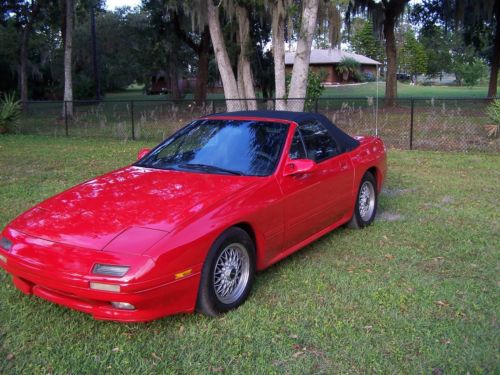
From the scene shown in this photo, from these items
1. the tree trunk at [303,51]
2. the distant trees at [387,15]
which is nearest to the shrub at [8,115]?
the tree trunk at [303,51]

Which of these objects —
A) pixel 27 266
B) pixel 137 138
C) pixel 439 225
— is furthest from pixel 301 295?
pixel 137 138

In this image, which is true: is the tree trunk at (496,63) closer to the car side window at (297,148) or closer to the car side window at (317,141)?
the car side window at (317,141)

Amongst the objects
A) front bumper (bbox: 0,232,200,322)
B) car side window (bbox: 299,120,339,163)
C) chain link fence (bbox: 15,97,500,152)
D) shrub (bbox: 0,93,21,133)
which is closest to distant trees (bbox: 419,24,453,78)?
chain link fence (bbox: 15,97,500,152)

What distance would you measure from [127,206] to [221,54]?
13526mm

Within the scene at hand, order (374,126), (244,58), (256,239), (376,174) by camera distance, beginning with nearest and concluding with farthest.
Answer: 1. (256,239)
2. (376,174)
3. (374,126)
4. (244,58)

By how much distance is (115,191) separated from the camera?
4.55 metres

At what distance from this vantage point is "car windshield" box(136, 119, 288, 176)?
4.88 m

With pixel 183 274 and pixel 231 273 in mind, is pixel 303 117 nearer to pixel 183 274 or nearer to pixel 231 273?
pixel 231 273

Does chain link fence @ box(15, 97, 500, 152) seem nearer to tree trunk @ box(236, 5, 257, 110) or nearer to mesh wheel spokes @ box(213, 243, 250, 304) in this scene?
tree trunk @ box(236, 5, 257, 110)

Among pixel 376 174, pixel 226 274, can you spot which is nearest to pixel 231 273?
pixel 226 274

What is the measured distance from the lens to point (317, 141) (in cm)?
559

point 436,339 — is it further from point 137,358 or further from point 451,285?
point 137,358

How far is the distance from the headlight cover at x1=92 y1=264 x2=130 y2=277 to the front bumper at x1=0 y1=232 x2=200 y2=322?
1.4 inches

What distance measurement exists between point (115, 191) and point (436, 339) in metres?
2.73
